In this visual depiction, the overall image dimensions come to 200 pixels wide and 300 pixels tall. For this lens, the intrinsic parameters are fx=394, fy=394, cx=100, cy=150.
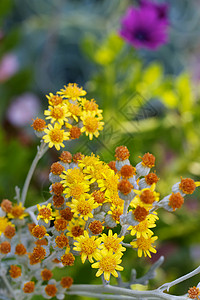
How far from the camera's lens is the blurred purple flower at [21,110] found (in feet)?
4.06

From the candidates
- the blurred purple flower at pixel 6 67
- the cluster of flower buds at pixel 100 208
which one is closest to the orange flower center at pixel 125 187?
the cluster of flower buds at pixel 100 208

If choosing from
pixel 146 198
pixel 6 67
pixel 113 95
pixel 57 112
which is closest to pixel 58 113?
pixel 57 112

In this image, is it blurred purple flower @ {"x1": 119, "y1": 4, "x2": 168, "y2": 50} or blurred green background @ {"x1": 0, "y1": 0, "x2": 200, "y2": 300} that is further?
blurred purple flower @ {"x1": 119, "y1": 4, "x2": 168, "y2": 50}

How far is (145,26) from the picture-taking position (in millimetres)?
786

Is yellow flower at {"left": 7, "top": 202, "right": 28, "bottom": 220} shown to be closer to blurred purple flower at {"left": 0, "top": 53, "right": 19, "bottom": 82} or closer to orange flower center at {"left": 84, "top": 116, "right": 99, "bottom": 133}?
orange flower center at {"left": 84, "top": 116, "right": 99, "bottom": 133}

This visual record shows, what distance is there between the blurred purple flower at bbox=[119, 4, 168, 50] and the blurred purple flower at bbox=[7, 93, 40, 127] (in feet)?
1.78

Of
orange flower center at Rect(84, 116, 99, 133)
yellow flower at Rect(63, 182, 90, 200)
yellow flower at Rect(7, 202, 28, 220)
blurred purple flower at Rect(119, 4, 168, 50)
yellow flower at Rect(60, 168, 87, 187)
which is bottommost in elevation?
yellow flower at Rect(63, 182, 90, 200)

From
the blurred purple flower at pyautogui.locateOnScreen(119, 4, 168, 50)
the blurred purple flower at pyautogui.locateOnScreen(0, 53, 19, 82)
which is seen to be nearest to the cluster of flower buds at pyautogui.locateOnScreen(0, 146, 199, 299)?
the blurred purple flower at pyautogui.locateOnScreen(119, 4, 168, 50)

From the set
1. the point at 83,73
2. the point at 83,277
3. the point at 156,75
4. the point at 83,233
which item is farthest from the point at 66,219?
the point at 83,73

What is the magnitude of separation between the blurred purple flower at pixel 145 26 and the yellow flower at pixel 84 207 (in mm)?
524

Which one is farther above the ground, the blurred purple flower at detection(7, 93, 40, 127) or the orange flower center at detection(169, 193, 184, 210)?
the blurred purple flower at detection(7, 93, 40, 127)

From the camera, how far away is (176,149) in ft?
3.33

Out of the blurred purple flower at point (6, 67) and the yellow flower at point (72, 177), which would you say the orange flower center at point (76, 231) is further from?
the blurred purple flower at point (6, 67)

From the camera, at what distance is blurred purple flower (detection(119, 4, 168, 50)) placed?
→ 2.49 feet
